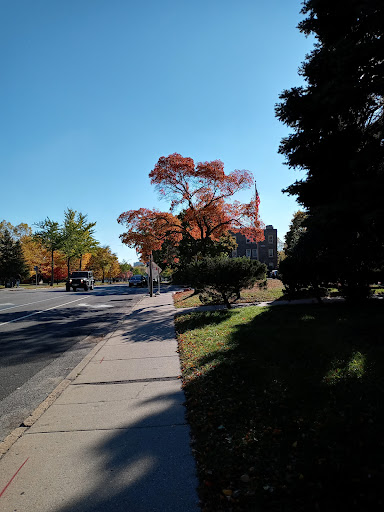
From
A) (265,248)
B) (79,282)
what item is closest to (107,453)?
(79,282)

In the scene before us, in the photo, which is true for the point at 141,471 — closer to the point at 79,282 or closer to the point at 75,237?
the point at 79,282

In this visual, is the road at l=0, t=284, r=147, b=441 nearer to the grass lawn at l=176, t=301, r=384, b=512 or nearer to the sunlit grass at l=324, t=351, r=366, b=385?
the grass lawn at l=176, t=301, r=384, b=512

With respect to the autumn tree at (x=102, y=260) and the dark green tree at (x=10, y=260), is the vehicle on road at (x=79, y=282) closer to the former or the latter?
the dark green tree at (x=10, y=260)

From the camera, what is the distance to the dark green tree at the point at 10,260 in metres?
53.1

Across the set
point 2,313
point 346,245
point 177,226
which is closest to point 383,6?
point 346,245

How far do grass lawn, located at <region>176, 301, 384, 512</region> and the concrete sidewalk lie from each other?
236mm

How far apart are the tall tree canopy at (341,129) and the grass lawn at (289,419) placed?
2312 millimetres

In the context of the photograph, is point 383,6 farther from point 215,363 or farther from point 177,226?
point 177,226

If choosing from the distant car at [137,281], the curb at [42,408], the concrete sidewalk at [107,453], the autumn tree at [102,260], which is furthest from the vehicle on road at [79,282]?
the autumn tree at [102,260]

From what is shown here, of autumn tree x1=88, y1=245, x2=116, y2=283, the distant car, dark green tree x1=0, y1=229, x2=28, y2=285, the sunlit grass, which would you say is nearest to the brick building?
the distant car

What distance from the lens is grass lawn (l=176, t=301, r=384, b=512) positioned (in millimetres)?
2350

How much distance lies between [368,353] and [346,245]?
3322mm

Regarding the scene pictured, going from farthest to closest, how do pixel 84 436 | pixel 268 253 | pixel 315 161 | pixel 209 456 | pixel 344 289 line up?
pixel 268 253 < pixel 344 289 < pixel 315 161 < pixel 84 436 < pixel 209 456

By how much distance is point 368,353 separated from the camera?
535 centimetres
